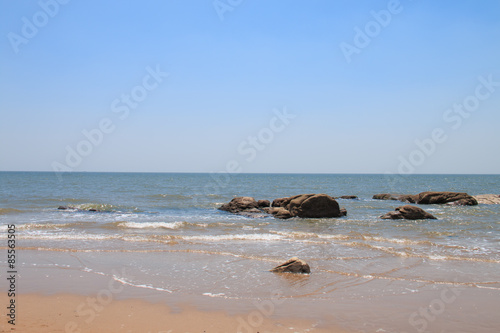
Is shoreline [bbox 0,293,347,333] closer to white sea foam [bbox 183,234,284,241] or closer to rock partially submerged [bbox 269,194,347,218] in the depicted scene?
white sea foam [bbox 183,234,284,241]

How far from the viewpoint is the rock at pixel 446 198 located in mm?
33562

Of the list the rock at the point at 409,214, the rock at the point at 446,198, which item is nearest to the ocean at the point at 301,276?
the rock at the point at 409,214

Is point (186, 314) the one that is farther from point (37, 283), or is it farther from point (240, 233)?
point (240, 233)

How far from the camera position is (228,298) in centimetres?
821

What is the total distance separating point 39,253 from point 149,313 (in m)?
7.31

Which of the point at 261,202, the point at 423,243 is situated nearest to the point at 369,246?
the point at 423,243

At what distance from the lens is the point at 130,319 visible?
6.89m

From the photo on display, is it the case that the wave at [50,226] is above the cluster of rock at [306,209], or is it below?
below

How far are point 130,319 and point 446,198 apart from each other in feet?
114

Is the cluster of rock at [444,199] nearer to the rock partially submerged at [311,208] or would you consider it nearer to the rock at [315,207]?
the rock partially submerged at [311,208]

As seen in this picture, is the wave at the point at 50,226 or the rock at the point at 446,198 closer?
the wave at the point at 50,226

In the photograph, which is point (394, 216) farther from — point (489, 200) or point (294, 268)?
point (489, 200)

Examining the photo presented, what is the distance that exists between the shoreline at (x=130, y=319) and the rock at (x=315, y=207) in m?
17.5

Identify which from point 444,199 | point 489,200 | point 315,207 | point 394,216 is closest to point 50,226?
point 315,207
